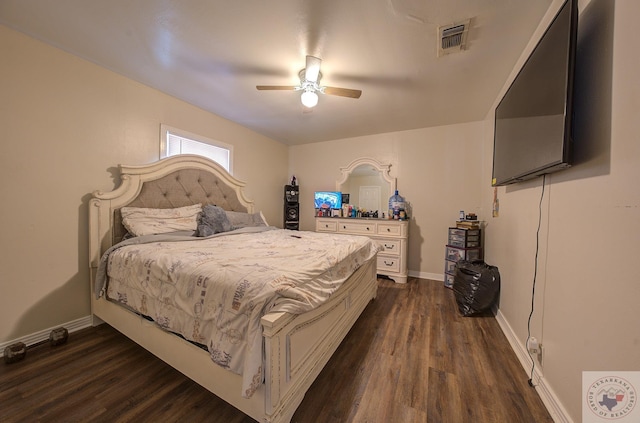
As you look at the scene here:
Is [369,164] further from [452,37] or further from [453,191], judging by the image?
[452,37]

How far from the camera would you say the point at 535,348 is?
55.4 inches

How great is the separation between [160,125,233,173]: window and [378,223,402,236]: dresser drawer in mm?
2497

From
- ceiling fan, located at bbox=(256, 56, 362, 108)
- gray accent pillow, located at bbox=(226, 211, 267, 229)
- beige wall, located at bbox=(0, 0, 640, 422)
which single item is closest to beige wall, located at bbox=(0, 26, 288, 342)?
beige wall, located at bbox=(0, 0, 640, 422)

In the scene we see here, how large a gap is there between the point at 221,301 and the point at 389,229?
2.80 meters

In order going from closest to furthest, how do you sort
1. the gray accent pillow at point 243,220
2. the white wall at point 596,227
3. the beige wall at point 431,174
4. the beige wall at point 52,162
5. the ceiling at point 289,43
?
the white wall at point 596,227
the ceiling at point 289,43
the beige wall at point 52,162
the gray accent pillow at point 243,220
the beige wall at point 431,174

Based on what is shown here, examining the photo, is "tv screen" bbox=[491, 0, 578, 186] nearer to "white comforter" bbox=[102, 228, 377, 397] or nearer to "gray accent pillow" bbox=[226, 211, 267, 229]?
"white comforter" bbox=[102, 228, 377, 397]

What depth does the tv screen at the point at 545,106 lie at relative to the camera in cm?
106

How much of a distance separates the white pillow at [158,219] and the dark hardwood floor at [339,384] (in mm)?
921

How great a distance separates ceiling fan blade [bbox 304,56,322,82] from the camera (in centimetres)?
185

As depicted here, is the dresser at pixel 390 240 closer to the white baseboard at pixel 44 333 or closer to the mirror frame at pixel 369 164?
the mirror frame at pixel 369 164

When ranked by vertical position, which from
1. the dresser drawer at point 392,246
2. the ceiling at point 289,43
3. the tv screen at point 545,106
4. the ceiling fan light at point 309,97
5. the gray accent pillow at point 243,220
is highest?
the ceiling at point 289,43

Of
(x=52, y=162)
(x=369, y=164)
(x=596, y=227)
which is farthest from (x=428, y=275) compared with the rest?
(x=52, y=162)

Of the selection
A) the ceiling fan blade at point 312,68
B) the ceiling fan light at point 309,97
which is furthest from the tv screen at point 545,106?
the ceiling fan light at point 309,97

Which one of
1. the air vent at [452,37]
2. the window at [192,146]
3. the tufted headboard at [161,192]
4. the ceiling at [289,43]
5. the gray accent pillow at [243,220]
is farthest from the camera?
the gray accent pillow at [243,220]
